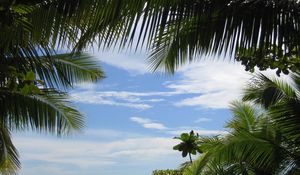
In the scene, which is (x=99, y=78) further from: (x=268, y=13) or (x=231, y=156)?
(x=268, y=13)

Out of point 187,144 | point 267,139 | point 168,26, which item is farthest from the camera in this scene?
point 187,144

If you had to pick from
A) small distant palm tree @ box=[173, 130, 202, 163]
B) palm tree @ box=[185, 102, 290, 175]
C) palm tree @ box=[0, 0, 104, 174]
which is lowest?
small distant palm tree @ box=[173, 130, 202, 163]

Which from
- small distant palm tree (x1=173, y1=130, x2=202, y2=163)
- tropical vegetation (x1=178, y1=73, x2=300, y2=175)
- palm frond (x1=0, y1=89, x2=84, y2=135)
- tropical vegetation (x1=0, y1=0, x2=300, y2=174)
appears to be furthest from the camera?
small distant palm tree (x1=173, y1=130, x2=202, y2=163)

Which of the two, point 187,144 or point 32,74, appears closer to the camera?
point 32,74

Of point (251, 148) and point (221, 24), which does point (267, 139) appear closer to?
point (251, 148)

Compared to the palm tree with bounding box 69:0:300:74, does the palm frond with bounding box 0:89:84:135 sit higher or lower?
lower

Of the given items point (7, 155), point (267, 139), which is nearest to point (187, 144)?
point (267, 139)

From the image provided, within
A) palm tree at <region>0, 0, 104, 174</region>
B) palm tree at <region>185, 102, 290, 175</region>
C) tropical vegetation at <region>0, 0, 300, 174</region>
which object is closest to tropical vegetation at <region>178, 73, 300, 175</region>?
palm tree at <region>185, 102, 290, 175</region>

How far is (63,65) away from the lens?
35.1 ft

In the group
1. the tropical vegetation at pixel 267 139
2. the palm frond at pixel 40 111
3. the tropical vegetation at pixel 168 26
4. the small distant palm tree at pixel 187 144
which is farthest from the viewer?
the small distant palm tree at pixel 187 144

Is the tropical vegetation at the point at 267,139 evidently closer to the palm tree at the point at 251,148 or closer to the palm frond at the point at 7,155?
the palm tree at the point at 251,148

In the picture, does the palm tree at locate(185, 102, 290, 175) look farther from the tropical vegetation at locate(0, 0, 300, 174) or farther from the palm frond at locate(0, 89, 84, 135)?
the tropical vegetation at locate(0, 0, 300, 174)

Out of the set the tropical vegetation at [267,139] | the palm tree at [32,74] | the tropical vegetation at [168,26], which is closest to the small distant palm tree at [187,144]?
the tropical vegetation at [267,139]

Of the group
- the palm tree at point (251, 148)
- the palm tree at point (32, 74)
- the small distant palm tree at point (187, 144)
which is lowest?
the small distant palm tree at point (187, 144)
